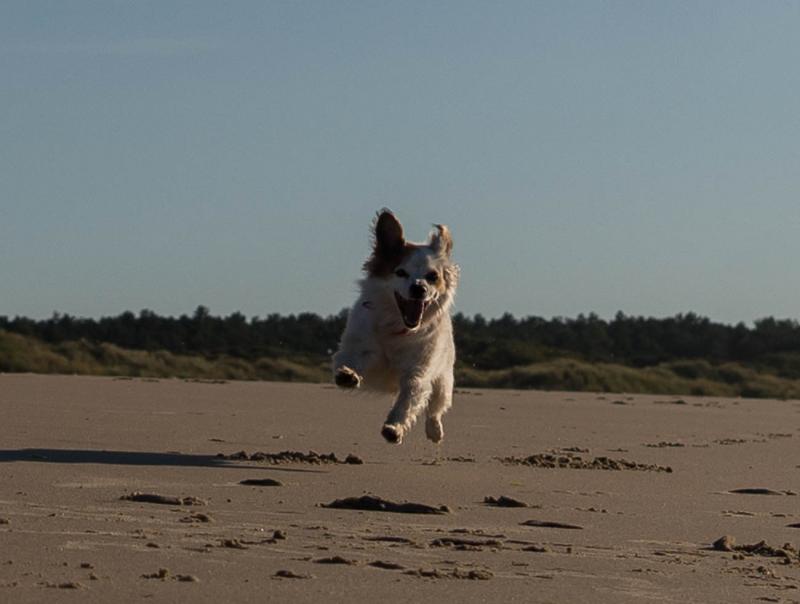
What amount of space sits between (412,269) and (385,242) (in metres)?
0.37

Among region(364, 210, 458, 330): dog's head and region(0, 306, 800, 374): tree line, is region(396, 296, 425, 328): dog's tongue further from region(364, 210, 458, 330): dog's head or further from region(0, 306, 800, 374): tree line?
region(0, 306, 800, 374): tree line

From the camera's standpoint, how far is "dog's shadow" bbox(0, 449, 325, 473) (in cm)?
729

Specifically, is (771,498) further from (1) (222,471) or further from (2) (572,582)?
(2) (572,582)

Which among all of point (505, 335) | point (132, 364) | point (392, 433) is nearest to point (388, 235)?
point (392, 433)

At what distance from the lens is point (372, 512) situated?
5855 millimetres

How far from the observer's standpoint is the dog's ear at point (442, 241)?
9.64m

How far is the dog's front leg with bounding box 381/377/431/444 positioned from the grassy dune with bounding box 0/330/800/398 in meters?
14.2

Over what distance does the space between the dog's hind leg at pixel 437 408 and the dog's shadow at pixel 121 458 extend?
201 cm

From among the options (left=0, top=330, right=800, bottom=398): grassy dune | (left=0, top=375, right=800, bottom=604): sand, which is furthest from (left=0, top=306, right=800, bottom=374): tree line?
(left=0, top=375, right=800, bottom=604): sand

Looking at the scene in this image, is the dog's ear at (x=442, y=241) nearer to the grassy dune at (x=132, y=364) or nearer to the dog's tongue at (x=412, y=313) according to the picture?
the dog's tongue at (x=412, y=313)

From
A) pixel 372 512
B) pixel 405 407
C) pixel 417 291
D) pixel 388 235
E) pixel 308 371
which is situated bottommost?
pixel 372 512

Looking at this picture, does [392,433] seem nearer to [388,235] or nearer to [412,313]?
[412,313]

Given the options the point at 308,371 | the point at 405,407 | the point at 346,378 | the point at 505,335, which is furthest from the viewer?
the point at 505,335

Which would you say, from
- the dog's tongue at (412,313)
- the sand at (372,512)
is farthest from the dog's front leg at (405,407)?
the dog's tongue at (412,313)
